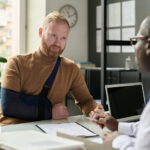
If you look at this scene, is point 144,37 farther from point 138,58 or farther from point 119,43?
point 119,43

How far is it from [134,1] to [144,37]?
342 cm

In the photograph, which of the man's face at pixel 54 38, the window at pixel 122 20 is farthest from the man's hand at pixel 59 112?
the window at pixel 122 20

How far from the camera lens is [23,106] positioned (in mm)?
1843

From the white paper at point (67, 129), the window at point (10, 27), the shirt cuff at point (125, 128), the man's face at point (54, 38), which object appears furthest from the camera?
the window at point (10, 27)

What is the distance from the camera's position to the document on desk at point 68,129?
153 centimetres

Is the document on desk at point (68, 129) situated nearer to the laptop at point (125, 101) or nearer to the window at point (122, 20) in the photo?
the laptop at point (125, 101)

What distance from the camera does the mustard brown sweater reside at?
1.92 metres

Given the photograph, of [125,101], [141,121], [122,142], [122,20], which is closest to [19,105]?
[125,101]

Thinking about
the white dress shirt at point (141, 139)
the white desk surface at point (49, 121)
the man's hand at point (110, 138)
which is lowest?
the white desk surface at point (49, 121)

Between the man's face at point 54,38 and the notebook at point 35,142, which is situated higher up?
the man's face at point 54,38

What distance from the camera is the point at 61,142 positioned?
101 cm

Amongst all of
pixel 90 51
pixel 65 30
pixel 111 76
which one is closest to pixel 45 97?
pixel 65 30

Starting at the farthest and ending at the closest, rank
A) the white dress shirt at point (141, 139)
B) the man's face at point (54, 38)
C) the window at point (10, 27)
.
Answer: the window at point (10, 27), the man's face at point (54, 38), the white dress shirt at point (141, 139)

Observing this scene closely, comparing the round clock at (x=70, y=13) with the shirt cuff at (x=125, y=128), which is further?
the round clock at (x=70, y=13)
